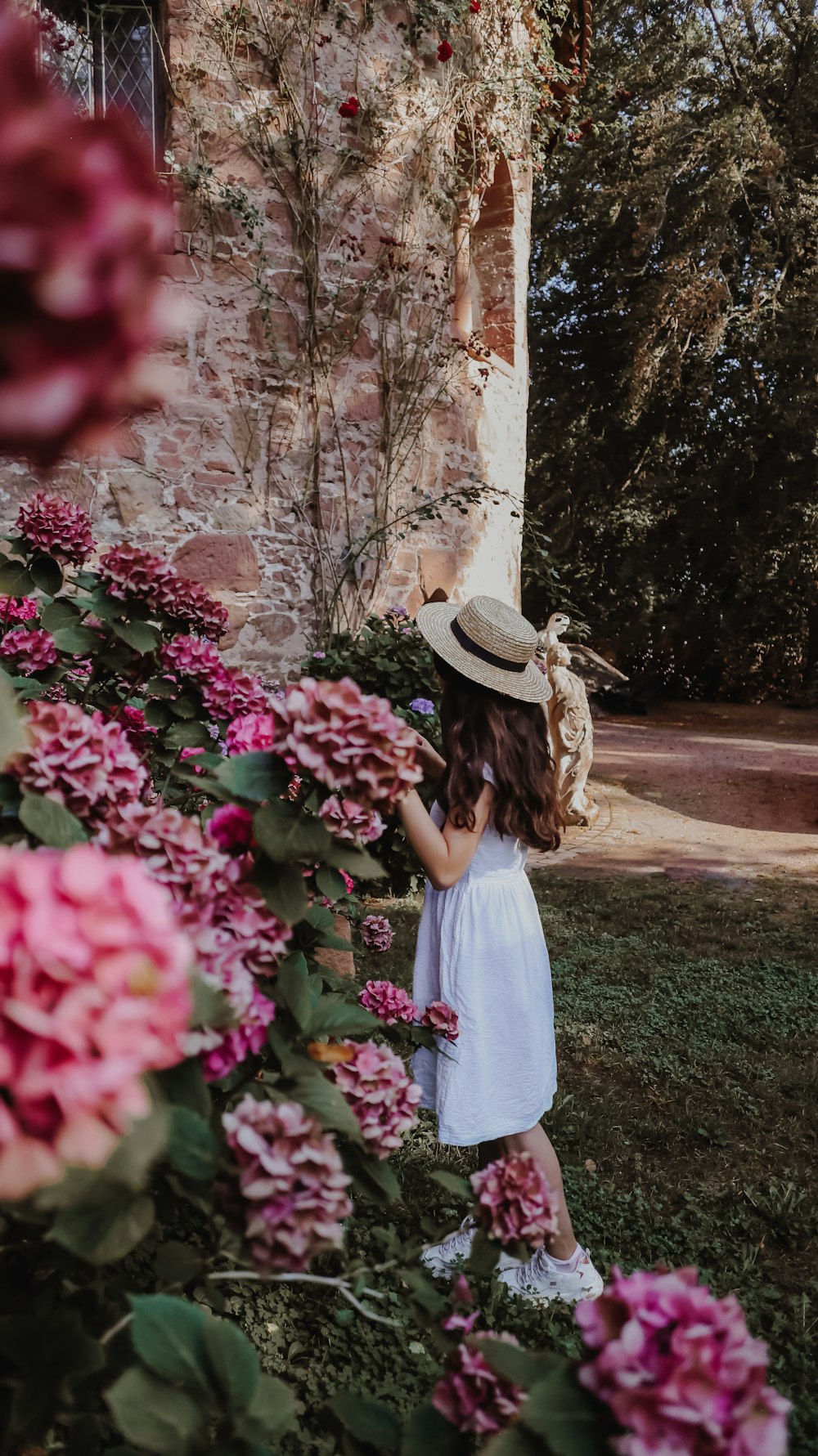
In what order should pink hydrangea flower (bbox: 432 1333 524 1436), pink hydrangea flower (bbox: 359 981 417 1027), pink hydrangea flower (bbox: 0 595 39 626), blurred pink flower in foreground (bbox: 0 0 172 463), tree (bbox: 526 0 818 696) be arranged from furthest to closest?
tree (bbox: 526 0 818 696) → pink hydrangea flower (bbox: 0 595 39 626) → pink hydrangea flower (bbox: 359 981 417 1027) → pink hydrangea flower (bbox: 432 1333 524 1436) → blurred pink flower in foreground (bbox: 0 0 172 463)

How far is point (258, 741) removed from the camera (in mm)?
1151

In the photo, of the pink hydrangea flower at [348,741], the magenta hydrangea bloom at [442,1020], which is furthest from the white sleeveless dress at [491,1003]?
the pink hydrangea flower at [348,741]

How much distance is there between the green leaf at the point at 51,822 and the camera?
33.3 inches

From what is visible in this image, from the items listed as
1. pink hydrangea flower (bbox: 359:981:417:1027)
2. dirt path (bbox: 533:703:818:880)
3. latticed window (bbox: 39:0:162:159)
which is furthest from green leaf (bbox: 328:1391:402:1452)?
dirt path (bbox: 533:703:818:880)

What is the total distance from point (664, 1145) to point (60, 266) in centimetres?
327

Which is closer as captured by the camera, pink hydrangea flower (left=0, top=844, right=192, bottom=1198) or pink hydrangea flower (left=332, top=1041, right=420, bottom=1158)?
pink hydrangea flower (left=0, top=844, right=192, bottom=1198)

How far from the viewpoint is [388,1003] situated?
1663 millimetres

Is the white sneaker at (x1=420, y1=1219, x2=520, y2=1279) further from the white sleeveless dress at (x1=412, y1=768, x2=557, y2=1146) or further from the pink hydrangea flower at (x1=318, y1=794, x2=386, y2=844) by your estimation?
the pink hydrangea flower at (x1=318, y1=794, x2=386, y2=844)

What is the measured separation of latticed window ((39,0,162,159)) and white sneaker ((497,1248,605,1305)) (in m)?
5.04

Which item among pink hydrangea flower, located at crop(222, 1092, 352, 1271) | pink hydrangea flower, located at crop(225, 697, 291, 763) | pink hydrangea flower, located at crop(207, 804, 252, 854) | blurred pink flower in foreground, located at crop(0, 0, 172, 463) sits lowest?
pink hydrangea flower, located at crop(222, 1092, 352, 1271)

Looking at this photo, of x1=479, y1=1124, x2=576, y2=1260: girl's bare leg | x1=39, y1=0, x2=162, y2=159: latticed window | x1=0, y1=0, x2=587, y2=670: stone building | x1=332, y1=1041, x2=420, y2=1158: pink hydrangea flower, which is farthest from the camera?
x1=0, y1=0, x2=587, y2=670: stone building

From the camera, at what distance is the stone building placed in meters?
4.81

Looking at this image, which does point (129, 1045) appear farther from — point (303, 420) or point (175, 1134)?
point (303, 420)

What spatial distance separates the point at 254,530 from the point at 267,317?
1.13 m
